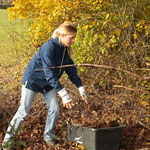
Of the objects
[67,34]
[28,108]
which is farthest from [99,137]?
[67,34]

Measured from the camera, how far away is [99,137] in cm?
304

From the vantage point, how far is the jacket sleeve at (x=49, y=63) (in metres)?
2.92

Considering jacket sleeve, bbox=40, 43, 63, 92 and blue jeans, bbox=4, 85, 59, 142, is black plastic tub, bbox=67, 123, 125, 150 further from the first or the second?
jacket sleeve, bbox=40, 43, 63, 92

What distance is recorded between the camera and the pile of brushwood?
356cm

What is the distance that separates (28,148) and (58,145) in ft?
1.39

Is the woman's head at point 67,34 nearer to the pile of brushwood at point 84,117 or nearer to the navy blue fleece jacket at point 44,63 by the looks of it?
the navy blue fleece jacket at point 44,63

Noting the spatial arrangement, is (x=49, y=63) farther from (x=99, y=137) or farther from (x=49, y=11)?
(x=49, y=11)

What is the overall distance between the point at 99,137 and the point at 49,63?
113cm

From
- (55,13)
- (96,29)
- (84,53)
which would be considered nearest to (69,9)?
(55,13)

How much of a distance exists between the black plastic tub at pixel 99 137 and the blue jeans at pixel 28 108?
0.32 m

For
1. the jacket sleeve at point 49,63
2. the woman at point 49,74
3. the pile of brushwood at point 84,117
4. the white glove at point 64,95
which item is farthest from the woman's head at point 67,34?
the pile of brushwood at point 84,117

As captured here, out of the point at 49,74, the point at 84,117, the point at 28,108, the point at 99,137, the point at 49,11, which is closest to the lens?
the point at 49,74

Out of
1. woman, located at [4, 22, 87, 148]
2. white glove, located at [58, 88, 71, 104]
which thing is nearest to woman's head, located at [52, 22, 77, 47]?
woman, located at [4, 22, 87, 148]

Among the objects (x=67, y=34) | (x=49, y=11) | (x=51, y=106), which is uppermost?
(x=49, y=11)
